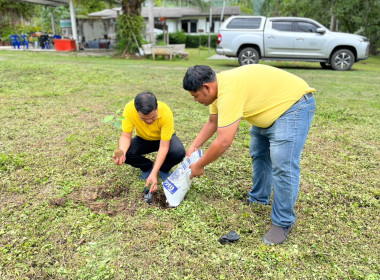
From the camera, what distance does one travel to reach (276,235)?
90.7 inches

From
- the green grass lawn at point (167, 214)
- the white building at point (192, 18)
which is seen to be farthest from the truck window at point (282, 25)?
the white building at point (192, 18)

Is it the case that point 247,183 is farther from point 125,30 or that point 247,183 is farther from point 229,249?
point 125,30

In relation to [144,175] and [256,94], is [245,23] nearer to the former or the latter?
[144,175]

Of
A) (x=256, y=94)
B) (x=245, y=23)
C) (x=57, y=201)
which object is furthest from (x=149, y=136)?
(x=245, y=23)

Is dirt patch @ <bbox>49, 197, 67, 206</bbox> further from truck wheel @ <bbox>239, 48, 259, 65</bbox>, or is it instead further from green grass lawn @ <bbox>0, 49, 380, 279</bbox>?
truck wheel @ <bbox>239, 48, 259, 65</bbox>

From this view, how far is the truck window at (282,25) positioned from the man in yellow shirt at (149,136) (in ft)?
29.9

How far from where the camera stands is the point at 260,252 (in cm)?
218

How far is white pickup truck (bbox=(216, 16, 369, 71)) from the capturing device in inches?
404

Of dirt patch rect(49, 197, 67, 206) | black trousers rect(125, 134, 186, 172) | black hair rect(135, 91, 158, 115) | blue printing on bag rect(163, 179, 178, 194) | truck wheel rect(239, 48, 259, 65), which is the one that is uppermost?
truck wheel rect(239, 48, 259, 65)

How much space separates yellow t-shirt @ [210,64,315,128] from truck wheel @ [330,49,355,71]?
996 cm

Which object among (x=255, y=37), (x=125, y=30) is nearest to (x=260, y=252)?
(x=255, y=37)

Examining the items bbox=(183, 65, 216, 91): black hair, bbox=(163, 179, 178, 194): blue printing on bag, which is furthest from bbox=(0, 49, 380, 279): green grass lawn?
bbox=(183, 65, 216, 91): black hair

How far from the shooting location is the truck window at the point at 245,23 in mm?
10727

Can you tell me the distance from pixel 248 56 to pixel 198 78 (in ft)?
31.6
